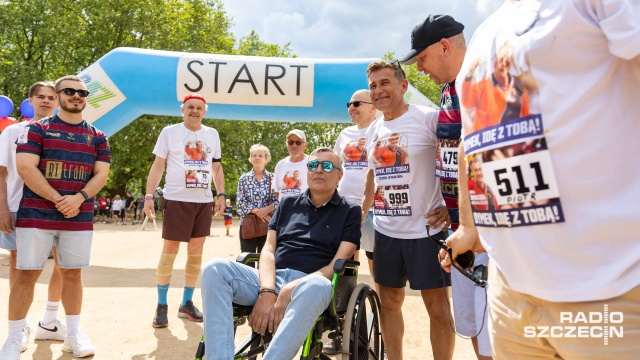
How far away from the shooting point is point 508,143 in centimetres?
118

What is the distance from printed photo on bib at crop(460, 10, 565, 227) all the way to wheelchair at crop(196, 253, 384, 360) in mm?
1457

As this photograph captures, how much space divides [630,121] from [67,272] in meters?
3.60

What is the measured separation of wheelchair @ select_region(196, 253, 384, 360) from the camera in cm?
255

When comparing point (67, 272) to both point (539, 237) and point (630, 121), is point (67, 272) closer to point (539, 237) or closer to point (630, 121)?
point (539, 237)

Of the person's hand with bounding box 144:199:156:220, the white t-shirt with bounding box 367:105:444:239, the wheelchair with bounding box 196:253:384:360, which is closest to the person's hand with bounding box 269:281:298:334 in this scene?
the wheelchair with bounding box 196:253:384:360

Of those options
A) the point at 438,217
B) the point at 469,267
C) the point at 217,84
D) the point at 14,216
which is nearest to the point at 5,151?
the point at 14,216

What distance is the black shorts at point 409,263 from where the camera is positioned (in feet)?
9.26

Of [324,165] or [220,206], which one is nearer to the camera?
[324,165]

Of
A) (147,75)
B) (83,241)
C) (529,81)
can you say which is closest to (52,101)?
(83,241)

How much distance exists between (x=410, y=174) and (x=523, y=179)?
1767 mm

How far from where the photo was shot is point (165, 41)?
23531 millimetres

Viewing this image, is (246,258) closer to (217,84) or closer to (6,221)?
(6,221)

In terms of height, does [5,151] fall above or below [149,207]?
above

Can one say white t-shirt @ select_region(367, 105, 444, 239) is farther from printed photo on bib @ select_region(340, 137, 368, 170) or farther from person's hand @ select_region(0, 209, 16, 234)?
person's hand @ select_region(0, 209, 16, 234)
